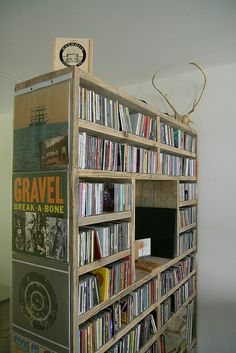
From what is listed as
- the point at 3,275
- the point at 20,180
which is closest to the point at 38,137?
the point at 20,180

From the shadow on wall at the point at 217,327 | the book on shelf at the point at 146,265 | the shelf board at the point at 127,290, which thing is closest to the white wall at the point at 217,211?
the shadow on wall at the point at 217,327

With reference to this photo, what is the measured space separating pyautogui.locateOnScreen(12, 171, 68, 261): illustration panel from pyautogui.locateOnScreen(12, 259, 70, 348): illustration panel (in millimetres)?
89

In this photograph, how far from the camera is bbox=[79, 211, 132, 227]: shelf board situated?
1183 mm

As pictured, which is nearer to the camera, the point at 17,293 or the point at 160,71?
the point at 17,293

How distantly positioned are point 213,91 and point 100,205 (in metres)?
1.87

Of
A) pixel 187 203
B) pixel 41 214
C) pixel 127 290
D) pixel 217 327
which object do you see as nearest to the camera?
pixel 41 214

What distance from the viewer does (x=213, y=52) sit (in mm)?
2186

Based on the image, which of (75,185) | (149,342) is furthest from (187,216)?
(75,185)

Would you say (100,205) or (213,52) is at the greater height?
(213,52)

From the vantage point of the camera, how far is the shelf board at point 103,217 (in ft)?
3.88

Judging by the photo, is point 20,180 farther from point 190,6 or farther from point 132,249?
point 190,6

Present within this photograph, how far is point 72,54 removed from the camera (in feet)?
4.23

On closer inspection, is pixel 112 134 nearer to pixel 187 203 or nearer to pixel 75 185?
pixel 75 185

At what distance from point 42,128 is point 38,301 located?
85 centimetres
